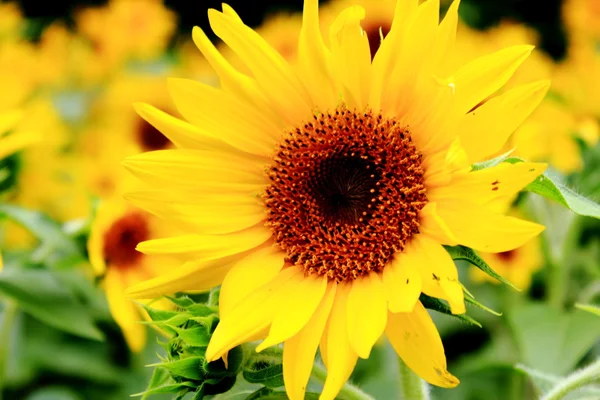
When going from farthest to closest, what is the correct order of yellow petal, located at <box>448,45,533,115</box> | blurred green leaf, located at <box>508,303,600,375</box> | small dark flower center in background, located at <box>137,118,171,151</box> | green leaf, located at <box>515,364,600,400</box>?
small dark flower center in background, located at <box>137,118,171,151</box> < blurred green leaf, located at <box>508,303,600,375</box> < green leaf, located at <box>515,364,600,400</box> < yellow petal, located at <box>448,45,533,115</box>

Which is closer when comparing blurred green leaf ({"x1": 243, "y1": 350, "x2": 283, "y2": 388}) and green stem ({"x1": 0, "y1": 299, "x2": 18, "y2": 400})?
blurred green leaf ({"x1": 243, "y1": 350, "x2": 283, "y2": 388})

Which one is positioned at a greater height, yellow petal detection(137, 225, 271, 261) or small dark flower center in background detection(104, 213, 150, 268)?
yellow petal detection(137, 225, 271, 261)

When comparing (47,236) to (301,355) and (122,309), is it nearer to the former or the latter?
(122,309)

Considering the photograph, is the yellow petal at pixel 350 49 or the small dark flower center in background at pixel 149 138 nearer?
the yellow petal at pixel 350 49

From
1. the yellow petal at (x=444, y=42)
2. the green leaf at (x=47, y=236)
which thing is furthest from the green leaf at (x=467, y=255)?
the green leaf at (x=47, y=236)

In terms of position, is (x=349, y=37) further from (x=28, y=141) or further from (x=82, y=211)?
(x=82, y=211)

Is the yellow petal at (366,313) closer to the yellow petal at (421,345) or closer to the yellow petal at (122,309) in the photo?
the yellow petal at (421,345)

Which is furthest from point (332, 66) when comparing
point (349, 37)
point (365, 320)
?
point (365, 320)

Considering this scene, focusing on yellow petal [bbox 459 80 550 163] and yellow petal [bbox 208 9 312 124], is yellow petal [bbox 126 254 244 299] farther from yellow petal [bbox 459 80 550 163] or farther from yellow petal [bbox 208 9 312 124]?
yellow petal [bbox 459 80 550 163]

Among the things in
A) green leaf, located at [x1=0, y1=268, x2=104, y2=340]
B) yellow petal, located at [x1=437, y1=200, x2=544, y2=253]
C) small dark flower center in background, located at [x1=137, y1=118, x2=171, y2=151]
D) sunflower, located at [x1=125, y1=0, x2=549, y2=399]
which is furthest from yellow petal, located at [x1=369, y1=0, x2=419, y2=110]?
small dark flower center in background, located at [x1=137, y1=118, x2=171, y2=151]
